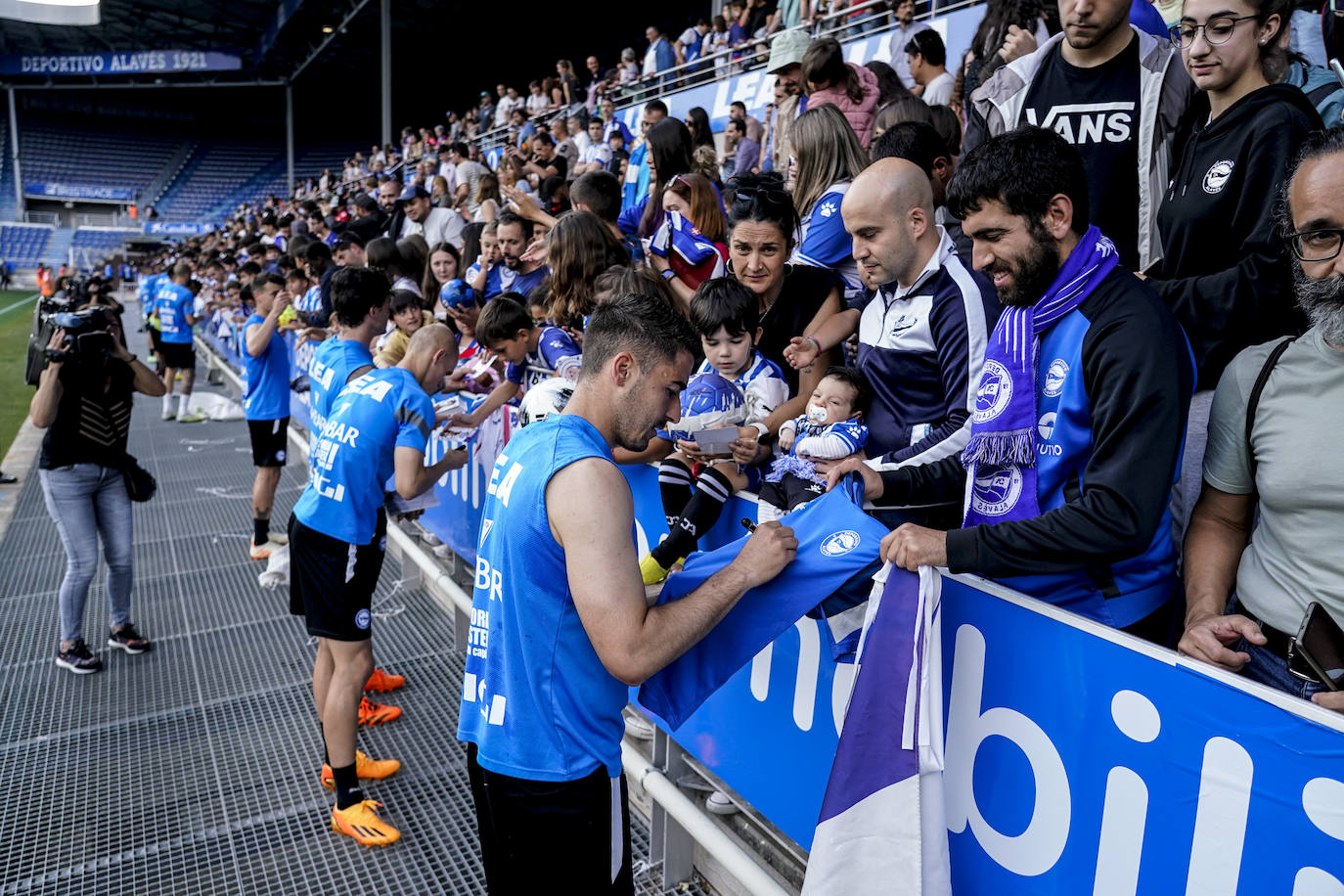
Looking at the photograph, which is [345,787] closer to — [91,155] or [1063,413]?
[1063,413]

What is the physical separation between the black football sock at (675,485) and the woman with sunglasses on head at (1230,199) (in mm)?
1468

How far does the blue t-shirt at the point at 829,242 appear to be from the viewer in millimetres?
3309

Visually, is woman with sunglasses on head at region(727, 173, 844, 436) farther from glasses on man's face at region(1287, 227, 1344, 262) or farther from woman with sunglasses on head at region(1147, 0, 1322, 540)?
glasses on man's face at region(1287, 227, 1344, 262)

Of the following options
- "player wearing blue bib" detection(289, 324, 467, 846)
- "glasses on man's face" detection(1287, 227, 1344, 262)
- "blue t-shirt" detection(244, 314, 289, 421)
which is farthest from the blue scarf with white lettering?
"blue t-shirt" detection(244, 314, 289, 421)

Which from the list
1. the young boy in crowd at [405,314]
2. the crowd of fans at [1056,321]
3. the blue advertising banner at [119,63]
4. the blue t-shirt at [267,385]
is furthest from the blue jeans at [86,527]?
the blue advertising banner at [119,63]

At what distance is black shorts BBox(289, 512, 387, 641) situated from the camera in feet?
11.7

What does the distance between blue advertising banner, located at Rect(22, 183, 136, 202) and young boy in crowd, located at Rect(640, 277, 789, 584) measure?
63270 mm

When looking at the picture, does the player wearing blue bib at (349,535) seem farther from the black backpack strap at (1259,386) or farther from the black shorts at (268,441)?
the black shorts at (268,441)

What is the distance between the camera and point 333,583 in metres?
3.58

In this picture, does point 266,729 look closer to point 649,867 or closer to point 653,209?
point 649,867

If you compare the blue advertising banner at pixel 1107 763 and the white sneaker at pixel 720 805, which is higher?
the blue advertising banner at pixel 1107 763

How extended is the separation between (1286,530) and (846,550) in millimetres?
887

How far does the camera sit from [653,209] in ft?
16.8

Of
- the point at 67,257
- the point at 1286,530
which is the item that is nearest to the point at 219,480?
the point at 1286,530
